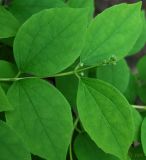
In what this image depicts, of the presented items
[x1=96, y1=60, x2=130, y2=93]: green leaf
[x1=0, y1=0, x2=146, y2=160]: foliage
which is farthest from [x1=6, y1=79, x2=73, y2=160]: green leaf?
[x1=96, y1=60, x2=130, y2=93]: green leaf

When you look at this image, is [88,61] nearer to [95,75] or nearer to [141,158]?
[95,75]

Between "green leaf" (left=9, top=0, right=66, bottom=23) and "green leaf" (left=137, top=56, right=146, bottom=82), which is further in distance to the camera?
"green leaf" (left=137, top=56, right=146, bottom=82)

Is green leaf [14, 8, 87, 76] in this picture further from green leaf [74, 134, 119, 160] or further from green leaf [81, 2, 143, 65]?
green leaf [74, 134, 119, 160]

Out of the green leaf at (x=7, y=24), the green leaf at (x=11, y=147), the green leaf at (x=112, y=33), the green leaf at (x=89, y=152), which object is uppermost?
the green leaf at (x=7, y=24)

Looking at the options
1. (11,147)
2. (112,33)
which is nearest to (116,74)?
(112,33)

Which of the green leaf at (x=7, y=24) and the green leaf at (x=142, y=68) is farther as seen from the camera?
the green leaf at (x=142, y=68)

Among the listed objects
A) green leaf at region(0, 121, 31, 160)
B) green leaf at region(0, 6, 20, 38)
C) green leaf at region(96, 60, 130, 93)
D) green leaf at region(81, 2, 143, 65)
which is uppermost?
green leaf at region(0, 6, 20, 38)

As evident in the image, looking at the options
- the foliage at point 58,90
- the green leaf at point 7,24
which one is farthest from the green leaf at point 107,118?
the green leaf at point 7,24

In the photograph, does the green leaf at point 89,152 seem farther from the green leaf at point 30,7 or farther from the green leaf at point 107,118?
the green leaf at point 30,7
